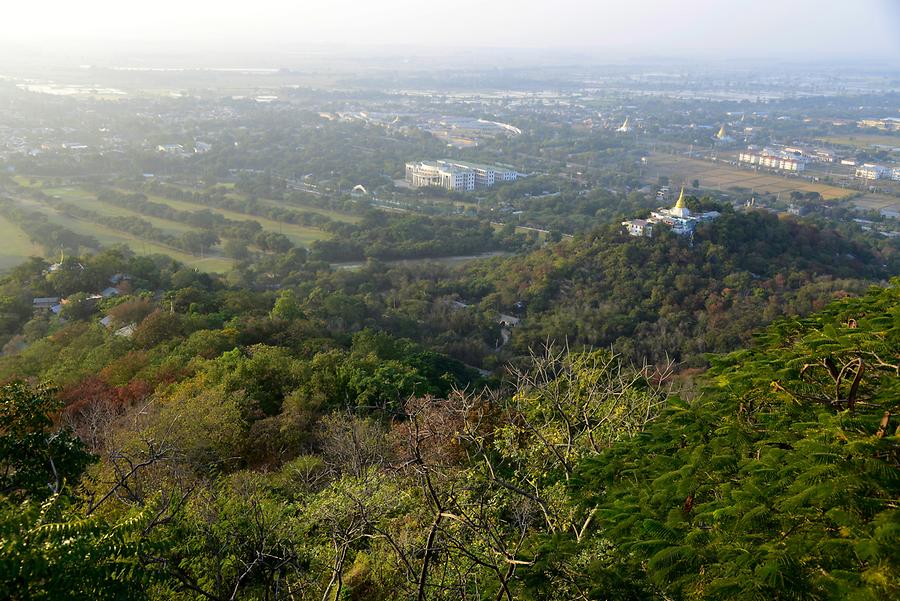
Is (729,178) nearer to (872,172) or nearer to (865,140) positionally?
(872,172)

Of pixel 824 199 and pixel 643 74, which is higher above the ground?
pixel 643 74

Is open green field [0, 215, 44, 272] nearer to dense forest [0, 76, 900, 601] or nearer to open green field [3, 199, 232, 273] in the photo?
dense forest [0, 76, 900, 601]

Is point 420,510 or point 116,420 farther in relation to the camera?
point 116,420

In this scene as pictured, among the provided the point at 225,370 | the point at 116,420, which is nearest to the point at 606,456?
the point at 116,420

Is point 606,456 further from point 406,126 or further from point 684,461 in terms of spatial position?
point 406,126

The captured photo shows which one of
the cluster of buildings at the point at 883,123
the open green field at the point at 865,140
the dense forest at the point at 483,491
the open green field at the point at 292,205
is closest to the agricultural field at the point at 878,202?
the open green field at the point at 865,140
